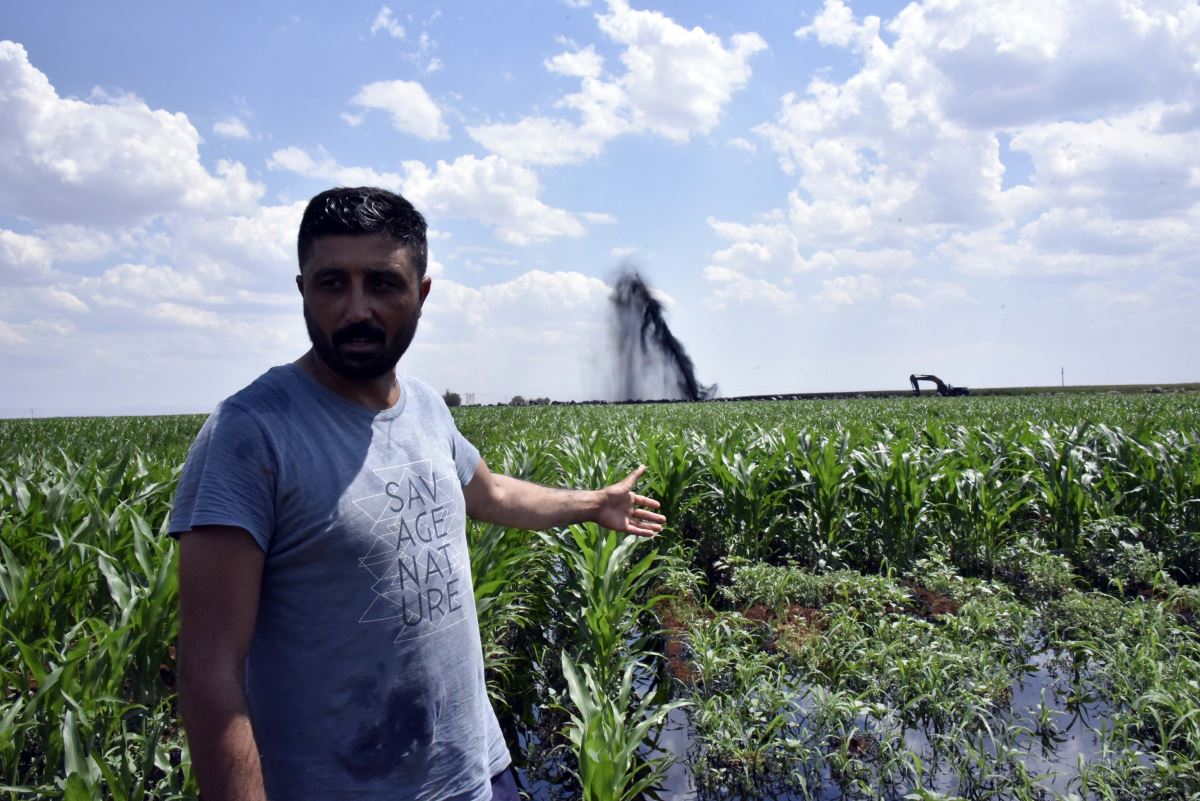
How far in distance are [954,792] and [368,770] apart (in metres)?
2.62

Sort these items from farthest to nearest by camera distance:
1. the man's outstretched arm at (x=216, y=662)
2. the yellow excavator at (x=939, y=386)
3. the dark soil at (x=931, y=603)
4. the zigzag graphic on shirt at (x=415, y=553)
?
1. the yellow excavator at (x=939, y=386)
2. the dark soil at (x=931, y=603)
3. the zigzag graphic on shirt at (x=415, y=553)
4. the man's outstretched arm at (x=216, y=662)

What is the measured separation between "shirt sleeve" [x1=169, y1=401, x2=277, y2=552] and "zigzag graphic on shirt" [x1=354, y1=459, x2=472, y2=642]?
18cm

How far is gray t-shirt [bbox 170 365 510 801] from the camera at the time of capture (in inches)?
56.0

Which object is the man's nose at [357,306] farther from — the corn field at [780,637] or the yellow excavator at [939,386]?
the yellow excavator at [939,386]

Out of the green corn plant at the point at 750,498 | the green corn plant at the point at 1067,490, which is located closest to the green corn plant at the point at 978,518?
the green corn plant at the point at 1067,490

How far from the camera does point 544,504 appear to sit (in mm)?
2334

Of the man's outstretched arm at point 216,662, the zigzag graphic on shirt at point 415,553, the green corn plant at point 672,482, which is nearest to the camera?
the man's outstretched arm at point 216,662

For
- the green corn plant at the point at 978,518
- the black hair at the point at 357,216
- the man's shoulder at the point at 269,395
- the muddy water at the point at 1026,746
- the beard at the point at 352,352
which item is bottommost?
the muddy water at the point at 1026,746

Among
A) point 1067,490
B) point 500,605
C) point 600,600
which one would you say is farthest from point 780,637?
point 1067,490

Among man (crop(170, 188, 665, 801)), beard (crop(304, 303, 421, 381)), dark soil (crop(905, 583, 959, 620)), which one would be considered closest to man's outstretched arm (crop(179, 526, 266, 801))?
man (crop(170, 188, 665, 801))

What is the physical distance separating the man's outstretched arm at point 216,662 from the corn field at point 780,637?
3.80 ft

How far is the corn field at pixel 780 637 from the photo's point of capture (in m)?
3.13

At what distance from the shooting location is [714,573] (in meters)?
7.13

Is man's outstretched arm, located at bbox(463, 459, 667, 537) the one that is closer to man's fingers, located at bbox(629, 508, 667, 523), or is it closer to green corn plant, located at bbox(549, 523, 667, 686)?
man's fingers, located at bbox(629, 508, 667, 523)
